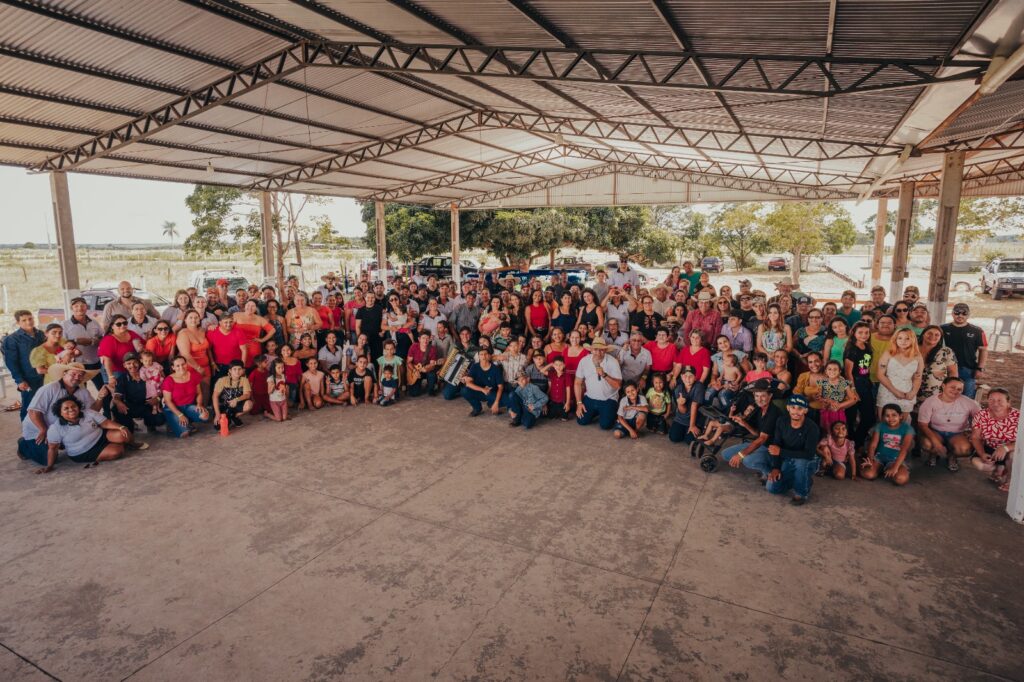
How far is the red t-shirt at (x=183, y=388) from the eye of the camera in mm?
6656

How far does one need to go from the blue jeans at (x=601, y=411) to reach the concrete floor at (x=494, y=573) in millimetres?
986

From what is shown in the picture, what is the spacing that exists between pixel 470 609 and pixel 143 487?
384 centimetres

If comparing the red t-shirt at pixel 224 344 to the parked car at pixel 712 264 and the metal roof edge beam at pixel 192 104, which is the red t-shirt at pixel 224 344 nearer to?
the metal roof edge beam at pixel 192 104

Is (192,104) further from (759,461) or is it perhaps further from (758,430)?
(759,461)

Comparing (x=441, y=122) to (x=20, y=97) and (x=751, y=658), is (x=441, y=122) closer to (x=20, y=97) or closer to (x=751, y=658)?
(x=20, y=97)

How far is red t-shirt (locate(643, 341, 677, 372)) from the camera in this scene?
22.5ft

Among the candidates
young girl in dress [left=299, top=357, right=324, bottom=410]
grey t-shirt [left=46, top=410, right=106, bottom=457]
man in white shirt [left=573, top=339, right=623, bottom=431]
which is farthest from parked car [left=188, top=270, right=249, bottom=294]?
Answer: man in white shirt [left=573, top=339, right=623, bottom=431]

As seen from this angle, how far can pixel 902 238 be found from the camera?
16.5 m

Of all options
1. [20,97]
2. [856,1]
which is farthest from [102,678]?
[20,97]

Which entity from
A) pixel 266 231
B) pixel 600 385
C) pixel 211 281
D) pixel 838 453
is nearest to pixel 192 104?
pixel 266 231

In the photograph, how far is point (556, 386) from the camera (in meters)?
7.27

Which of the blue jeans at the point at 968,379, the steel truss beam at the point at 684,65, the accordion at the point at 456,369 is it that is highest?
the steel truss beam at the point at 684,65

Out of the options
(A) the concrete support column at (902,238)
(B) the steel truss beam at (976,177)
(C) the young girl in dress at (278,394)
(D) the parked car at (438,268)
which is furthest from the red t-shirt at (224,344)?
(B) the steel truss beam at (976,177)

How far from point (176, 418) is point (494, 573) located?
16.2 ft
